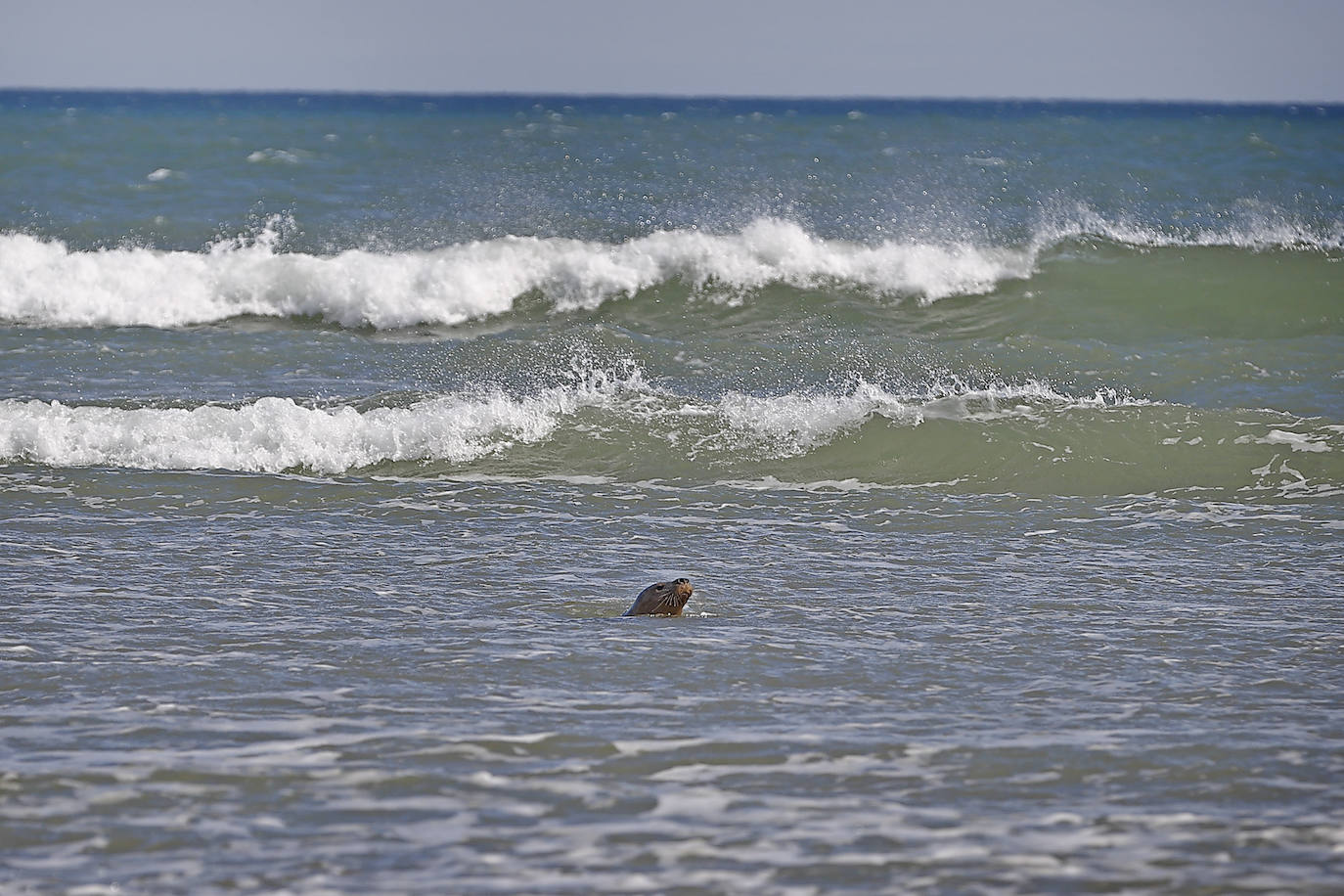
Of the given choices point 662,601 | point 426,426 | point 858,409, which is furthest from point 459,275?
point 662,601

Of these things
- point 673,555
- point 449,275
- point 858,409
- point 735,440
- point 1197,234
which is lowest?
point 673,555

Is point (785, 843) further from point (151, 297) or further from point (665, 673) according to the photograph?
point (151, 297)

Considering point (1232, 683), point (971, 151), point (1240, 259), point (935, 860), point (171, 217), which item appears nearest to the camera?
point (935, 860)

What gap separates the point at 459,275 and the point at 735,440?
6382mm

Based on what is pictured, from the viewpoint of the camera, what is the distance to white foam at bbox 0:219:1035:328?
14312mm

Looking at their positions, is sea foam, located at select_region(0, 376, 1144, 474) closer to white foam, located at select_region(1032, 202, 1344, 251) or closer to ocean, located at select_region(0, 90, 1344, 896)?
ocean, located at select_region(0, 90, 1344, 896)

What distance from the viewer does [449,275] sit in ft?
49.0

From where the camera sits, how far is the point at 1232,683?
200 inches

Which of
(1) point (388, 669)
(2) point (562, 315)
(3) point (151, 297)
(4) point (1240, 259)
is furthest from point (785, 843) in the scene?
(4) point (1240, 259)

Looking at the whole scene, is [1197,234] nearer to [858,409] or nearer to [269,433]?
[858,409]

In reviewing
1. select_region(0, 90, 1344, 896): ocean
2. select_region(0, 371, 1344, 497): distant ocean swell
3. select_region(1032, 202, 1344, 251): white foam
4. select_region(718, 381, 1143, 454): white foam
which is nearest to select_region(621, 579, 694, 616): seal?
select_region(0, 90, 1344, 896): ocean

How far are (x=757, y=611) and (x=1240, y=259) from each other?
12.0 m

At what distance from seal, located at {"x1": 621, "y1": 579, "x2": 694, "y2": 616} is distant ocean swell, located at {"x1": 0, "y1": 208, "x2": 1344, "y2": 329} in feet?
28.5

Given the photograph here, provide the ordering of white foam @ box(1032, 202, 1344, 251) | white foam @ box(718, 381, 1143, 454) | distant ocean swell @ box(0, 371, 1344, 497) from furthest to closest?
white foam @ box(1032, 202, 1344, 251), white foam @ box(718, 381, 1143, 454), distant ocean swell @ box(0, 371, 1344, 497)
